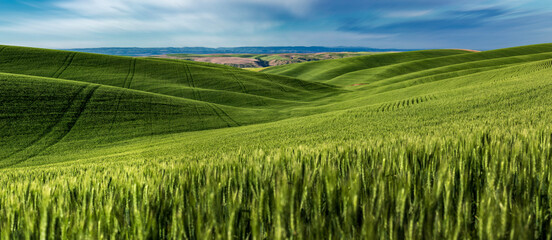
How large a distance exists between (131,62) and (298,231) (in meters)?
65.3

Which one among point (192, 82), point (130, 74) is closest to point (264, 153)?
point (192, 82)

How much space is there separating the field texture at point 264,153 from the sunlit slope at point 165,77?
391 millimetres

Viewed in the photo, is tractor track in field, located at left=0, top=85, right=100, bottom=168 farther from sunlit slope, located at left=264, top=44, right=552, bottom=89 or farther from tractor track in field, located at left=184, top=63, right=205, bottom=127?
sunlit slope, located at left=264, top=44, right=552, bottom=89

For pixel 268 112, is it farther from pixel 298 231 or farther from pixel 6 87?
pixel 298 231

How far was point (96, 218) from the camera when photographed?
1.20m

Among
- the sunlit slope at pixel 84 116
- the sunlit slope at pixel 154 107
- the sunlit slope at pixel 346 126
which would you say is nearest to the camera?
the sunlit slope at pixel 346 126

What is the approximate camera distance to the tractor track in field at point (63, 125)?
73.2 feet

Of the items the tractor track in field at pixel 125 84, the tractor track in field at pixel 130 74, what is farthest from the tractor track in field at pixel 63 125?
the tractor track in field at pixel 130 74

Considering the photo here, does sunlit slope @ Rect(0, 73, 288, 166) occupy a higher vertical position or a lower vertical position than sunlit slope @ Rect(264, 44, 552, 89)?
lower

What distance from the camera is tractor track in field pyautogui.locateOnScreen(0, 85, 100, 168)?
2231 cm

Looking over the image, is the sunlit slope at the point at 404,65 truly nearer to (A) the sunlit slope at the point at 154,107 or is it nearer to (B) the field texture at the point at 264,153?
(B) the field texture at the point at 264,153

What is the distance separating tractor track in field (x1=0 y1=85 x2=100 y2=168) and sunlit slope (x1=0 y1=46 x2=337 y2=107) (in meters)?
12.2

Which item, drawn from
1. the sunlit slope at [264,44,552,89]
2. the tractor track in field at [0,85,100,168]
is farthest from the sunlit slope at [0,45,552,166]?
the sunlit slope at [264,44,552,89]

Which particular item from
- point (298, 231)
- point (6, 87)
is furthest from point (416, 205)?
point (6, 87)
